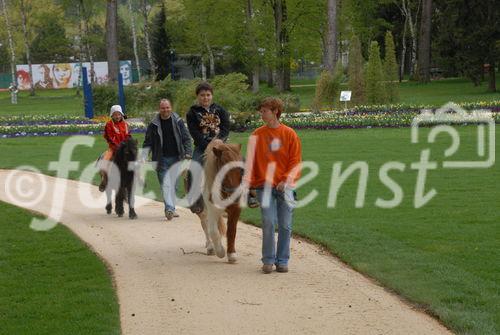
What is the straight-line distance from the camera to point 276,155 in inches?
375

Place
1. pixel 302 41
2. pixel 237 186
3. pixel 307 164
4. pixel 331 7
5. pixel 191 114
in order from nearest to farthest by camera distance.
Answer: pixel 237 186 → pixel 191 114 → pixel 307 164 → pixel 331 7 → pixel 302 41

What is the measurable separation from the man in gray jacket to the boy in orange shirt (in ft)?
11.7

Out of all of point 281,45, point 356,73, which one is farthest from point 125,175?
point 281,45

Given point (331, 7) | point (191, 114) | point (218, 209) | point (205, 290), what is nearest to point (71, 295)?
point (205, 290)

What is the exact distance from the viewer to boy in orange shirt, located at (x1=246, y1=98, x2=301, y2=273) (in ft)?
31.1

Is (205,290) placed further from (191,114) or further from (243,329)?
(191,114)

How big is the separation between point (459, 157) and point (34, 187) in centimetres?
971

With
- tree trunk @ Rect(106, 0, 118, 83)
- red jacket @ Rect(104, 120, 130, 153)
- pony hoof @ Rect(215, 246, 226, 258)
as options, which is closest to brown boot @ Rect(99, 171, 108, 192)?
red jacket @ Rect(104, 120, 130, 153)

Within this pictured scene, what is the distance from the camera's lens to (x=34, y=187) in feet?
58.8

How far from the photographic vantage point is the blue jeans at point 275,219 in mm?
9617

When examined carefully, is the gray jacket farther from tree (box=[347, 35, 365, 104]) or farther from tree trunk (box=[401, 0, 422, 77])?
tree trunk (box=[401, 0, 422, 77])

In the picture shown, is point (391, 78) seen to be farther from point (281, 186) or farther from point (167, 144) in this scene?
point (281, 186)

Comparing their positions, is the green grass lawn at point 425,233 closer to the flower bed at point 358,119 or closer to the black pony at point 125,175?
the black pony at point 125,175

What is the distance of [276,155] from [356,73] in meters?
27.8
